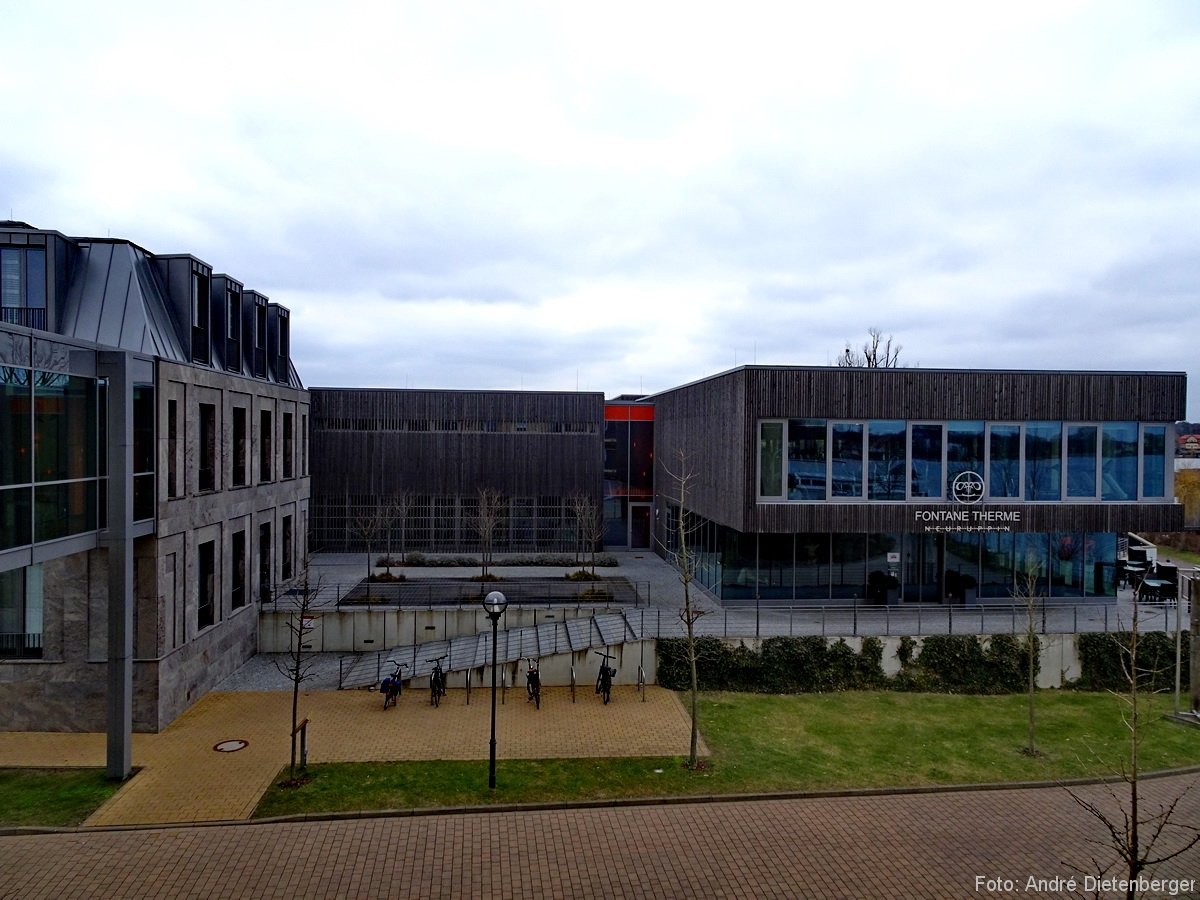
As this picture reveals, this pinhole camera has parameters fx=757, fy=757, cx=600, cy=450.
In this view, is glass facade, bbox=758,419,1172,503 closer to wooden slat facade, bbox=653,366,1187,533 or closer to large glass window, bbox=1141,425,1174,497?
large glass window, bbox=1141,425,1174,497

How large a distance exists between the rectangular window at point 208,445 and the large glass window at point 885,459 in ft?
66.0

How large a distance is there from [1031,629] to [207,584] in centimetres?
2126

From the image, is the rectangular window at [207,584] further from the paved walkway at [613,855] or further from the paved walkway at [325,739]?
the paved walkway at [613,855]

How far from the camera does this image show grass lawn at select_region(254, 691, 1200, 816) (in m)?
14.4

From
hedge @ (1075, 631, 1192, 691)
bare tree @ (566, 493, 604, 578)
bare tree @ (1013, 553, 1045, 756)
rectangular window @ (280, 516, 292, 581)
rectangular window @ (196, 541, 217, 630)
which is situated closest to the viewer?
bare tree @ (1013, 553, 1045, 756)

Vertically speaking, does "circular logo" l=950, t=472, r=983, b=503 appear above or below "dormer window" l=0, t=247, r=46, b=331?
below

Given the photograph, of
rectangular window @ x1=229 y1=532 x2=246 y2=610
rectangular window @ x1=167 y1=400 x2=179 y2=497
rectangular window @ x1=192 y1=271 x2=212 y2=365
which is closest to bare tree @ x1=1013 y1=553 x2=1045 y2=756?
rectangular window @ x1=167 y1=400 x2=179 y2=497

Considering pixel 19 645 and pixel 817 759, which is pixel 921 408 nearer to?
pixel 817 759

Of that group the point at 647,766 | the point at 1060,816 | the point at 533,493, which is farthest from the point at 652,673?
the point at 533,493

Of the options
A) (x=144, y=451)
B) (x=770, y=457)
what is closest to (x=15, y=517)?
(x=144, y=451)

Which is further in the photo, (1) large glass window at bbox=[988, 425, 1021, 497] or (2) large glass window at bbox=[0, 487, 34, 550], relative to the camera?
(1) large glass window at bbox=[988, 425, 1021, 497]

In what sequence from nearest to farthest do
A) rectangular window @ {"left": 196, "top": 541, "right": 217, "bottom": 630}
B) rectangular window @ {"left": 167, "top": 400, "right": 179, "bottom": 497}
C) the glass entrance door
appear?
1. rectangular window @ {"left": 167, "top": 400, "right": 179, "bottom": 497}
2. rectangular window @ {"left": 196, "top": 541, "right": 217, "bottom": 630}
3. the glass entrance door

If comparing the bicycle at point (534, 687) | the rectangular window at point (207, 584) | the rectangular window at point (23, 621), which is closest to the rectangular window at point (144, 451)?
the rectangular window at point (23, 621)

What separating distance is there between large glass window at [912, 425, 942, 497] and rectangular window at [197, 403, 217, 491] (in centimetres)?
2168
